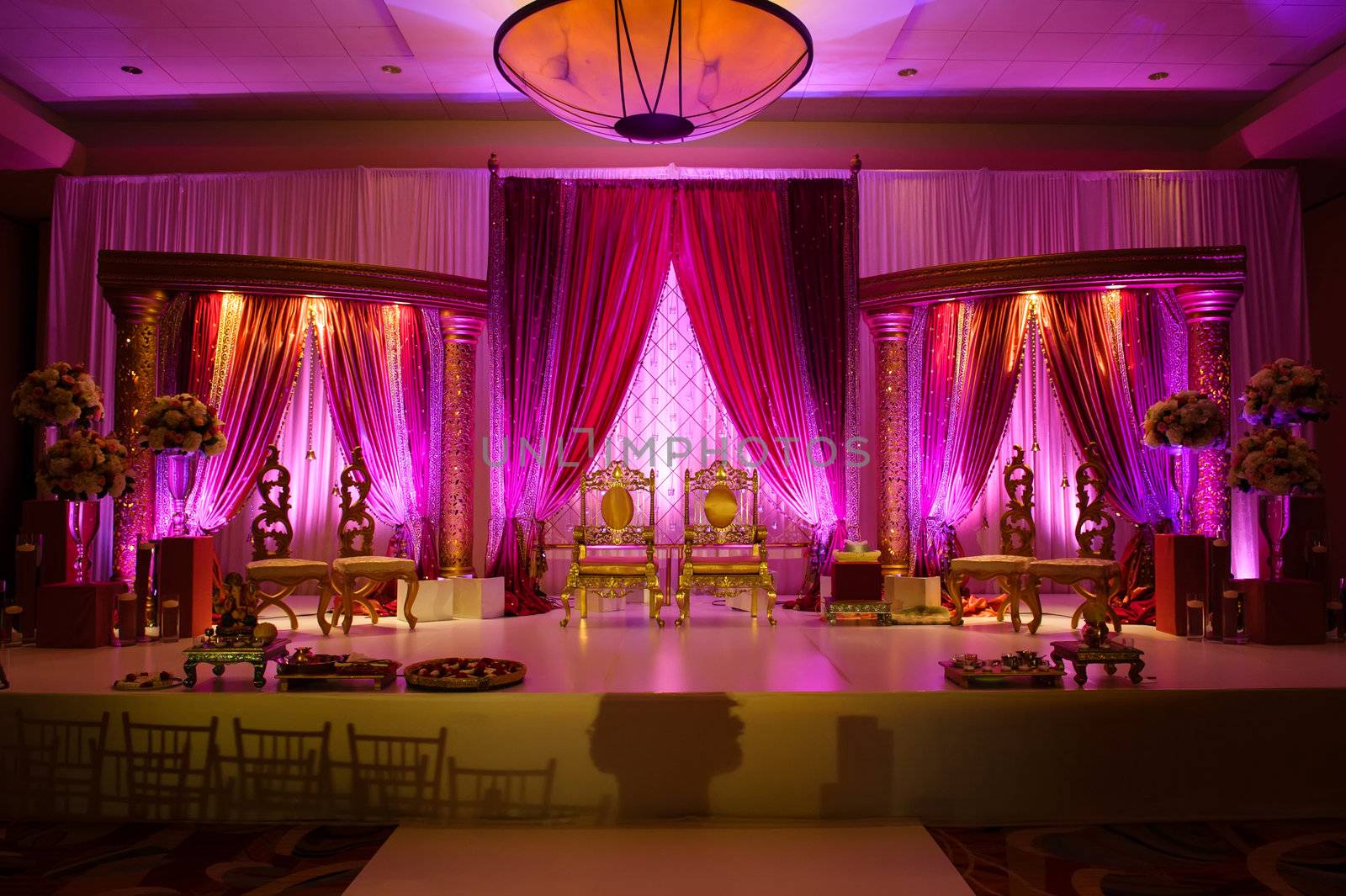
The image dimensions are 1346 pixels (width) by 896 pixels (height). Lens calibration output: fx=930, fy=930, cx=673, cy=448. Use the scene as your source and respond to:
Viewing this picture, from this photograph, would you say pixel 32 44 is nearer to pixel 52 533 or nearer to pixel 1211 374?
pixel 52 533

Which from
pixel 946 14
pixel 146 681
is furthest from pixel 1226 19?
pixel 146 681

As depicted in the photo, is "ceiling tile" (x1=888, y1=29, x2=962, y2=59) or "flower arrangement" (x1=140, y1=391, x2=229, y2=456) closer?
"flower arrangement" (x1=140, y1=391, x2=229, y2=456)

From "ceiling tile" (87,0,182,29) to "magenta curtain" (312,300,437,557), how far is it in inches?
83.1

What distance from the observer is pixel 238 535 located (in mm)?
7844

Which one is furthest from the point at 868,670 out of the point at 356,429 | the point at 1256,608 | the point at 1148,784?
the point at 356,429

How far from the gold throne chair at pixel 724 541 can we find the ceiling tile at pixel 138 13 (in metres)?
4.76

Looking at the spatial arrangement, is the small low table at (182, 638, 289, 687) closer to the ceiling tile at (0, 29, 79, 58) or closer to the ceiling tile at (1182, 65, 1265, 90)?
the ceiling tile at (0, 29, 79, 58)

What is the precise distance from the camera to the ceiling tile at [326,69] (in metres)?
7.03

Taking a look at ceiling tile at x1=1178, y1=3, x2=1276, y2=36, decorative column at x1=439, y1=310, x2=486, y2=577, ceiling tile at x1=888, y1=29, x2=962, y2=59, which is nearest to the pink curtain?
ceiling tile at x1=888, y1=29, x2=962, y2=59

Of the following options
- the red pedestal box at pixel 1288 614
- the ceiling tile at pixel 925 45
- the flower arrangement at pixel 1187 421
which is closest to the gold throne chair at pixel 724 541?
the flower arrangement at pixel 1187 421

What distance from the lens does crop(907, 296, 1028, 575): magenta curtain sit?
7.01 m

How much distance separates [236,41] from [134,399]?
2.68 meters

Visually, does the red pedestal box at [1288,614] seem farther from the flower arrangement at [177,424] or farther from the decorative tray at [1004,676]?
the flower arrangement at [177,424]

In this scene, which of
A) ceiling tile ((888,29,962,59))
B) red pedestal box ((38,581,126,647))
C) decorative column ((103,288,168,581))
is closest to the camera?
red pedestal box ((38,581,126,647))
